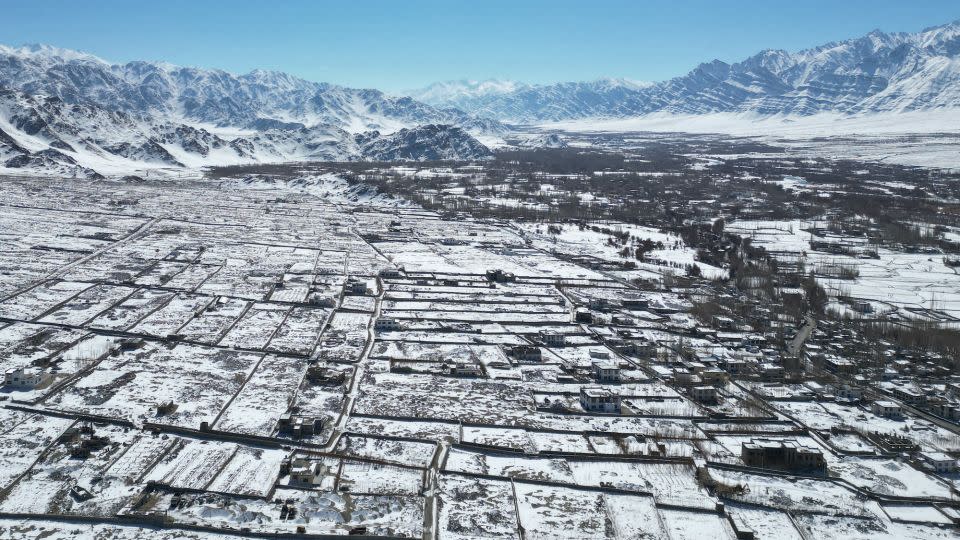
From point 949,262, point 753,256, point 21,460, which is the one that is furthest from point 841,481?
point 949,262

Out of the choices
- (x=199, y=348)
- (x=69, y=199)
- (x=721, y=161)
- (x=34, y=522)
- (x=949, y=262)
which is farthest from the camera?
(x=721, y=161)

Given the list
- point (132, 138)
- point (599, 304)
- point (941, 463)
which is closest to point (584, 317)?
point (599, 304)

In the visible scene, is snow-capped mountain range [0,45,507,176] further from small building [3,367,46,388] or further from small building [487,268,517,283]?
small building [3,367,46,388]

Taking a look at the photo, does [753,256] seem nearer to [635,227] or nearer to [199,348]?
[635,227]

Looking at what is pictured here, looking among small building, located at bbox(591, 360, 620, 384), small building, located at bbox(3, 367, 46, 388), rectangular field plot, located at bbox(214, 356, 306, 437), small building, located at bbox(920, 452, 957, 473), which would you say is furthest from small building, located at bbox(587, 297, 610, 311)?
small building, located at bbox(3, 367, 46, 388)

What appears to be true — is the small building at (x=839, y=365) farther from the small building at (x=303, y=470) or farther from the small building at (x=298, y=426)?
the small building at (x=303, y=470)

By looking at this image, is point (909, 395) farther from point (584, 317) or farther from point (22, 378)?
point (22, 378)

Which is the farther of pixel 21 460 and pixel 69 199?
pixel 69 199

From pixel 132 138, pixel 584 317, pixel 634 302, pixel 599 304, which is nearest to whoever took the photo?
pixel 584 317

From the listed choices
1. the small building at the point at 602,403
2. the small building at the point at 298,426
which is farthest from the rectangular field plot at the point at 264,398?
the small building at the point at 602,403
